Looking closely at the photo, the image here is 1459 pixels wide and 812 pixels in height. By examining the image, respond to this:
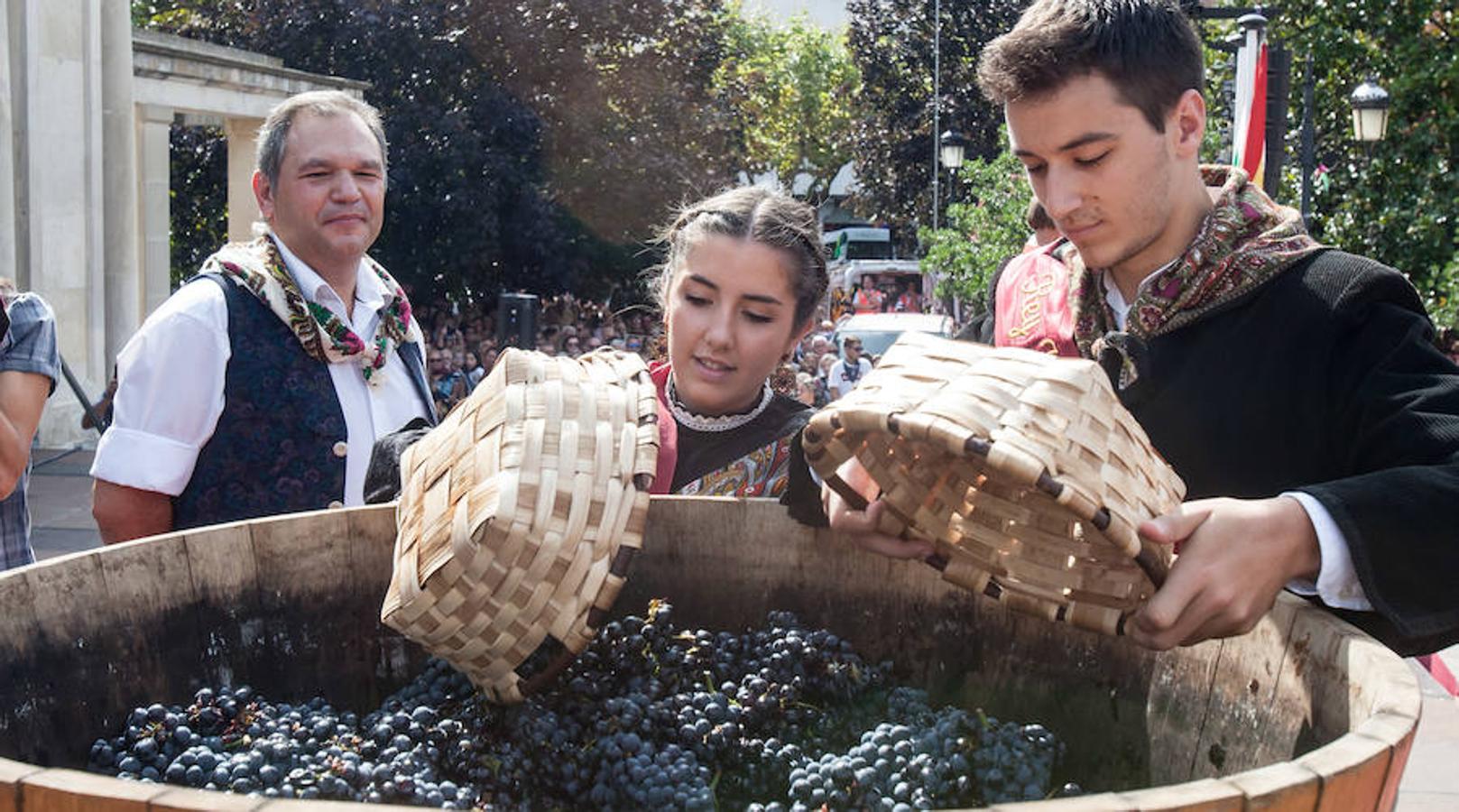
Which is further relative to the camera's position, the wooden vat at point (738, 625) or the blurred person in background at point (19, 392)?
the blurred person in background at point (19, 392)

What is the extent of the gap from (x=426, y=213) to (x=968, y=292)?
27.6ft

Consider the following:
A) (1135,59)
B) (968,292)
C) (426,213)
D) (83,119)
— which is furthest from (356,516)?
(426,213)

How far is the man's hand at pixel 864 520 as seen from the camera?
1547mm

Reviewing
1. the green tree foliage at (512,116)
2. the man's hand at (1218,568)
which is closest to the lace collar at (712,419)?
the man's hand at (1218,568)

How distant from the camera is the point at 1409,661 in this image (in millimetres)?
3896

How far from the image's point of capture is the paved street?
488cm

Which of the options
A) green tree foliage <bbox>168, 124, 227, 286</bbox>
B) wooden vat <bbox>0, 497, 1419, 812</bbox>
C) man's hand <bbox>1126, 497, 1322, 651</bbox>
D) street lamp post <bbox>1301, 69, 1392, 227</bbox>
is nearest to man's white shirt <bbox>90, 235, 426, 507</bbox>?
wooden vat <bbox>0, 497, 1419, 812</bbox>

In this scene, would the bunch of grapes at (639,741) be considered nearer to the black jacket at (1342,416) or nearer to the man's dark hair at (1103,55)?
the black jacket at (1342,416)

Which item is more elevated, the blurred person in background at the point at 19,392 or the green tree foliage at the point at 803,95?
the green tree foliage at the point at 803,95

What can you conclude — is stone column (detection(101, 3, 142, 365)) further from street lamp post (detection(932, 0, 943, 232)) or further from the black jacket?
street lamp post (detection(932, 0, 943, 232))

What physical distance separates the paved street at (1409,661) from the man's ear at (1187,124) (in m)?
0.76

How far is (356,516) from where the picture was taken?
1774 millimetres

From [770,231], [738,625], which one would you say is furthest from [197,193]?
[738,625]

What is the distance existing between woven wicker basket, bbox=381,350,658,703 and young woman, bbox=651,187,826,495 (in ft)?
3.00
